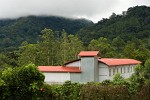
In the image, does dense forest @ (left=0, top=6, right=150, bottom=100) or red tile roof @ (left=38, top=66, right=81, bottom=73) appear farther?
red tile roof @ (left=38, top=66, right=81, bottom=73)

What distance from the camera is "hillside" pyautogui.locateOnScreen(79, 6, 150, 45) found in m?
102

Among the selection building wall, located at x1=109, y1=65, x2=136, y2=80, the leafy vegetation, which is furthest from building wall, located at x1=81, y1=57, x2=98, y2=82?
the leafy vegetation

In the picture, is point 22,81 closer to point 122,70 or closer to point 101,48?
point 122,70

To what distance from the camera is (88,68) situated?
118ft

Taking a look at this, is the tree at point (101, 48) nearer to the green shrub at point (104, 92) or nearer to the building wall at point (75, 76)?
the building wall at point (75, 76)

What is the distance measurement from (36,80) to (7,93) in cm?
157

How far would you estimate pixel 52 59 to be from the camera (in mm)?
52406

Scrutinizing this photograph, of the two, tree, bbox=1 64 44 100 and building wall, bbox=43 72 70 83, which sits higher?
tree, bbox=1 64 44 100

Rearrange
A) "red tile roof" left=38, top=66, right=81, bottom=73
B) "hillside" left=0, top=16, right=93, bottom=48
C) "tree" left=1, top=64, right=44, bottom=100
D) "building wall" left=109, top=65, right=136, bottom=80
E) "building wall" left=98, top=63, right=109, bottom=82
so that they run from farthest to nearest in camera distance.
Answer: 1. "hillside" left=0, top=16, right=93, bottom=48
2. "building wall" left=109, top=65, right=136, bottom=80
3. "building wall" left=98, top=63, right=109, bottom=82
4. "red tile roof" left=38, top=66, right=81, bottom=73
5. "tree" left=1, top=64, right=44, bottom=100

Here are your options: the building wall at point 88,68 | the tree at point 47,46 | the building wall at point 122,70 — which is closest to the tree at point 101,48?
the tree at point 47,46

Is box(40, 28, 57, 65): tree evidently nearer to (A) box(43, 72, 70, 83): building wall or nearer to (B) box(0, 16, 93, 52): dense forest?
(A) box(43, 72, 70, 83): building wall

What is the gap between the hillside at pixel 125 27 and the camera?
102 metres

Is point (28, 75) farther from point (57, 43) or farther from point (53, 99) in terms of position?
point (57, 43)

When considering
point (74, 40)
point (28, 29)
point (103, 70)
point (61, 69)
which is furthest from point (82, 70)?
point (28, 29)
